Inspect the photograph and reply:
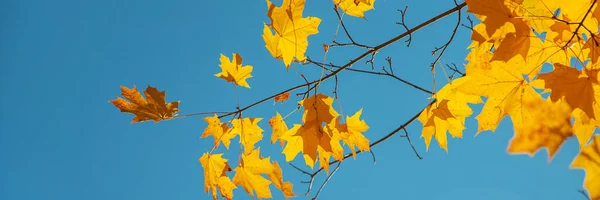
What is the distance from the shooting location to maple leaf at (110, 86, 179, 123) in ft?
4.66

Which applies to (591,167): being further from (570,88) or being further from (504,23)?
(504,23)

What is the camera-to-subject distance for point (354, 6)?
153 cm

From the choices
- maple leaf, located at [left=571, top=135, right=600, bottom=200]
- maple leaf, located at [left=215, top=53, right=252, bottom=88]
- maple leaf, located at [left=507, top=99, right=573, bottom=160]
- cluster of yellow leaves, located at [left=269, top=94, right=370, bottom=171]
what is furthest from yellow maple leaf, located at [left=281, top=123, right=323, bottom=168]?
maple leaf, located at [left=571, top=135, right=600, bottom=200]

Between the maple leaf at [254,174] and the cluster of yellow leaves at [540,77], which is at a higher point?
the maple leaf at [254,174]

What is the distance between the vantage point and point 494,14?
40.8 inches

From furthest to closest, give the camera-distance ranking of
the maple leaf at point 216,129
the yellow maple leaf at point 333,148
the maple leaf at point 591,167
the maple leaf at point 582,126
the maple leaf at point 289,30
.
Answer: the maple leaf at point 216,129
the yellow maple leaf at point 333,148
the maple leaf at point 289,30
the maple leaf at point 582,126
the maple leaf at point 591,167

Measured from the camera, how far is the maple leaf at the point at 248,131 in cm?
159

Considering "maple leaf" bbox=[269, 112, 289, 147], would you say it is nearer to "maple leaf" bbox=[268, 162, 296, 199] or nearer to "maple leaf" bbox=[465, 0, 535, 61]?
"maple leaf" bbox=[268, 162, 296, 199]

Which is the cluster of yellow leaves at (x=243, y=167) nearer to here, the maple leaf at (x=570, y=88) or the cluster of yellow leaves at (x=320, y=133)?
the cluster of yellow leaves at (x=320, y=133)

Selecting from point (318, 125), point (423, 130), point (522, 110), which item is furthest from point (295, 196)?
point (522, 110)

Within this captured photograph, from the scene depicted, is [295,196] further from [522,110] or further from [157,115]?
[522,110]

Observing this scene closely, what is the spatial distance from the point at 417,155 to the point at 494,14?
69 cm

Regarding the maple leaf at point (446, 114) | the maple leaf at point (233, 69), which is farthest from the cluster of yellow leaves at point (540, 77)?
the maple leaf at point (233, 69)

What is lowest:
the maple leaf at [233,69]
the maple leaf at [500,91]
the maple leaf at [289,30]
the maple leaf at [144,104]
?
the maple leaf at [500,91]
